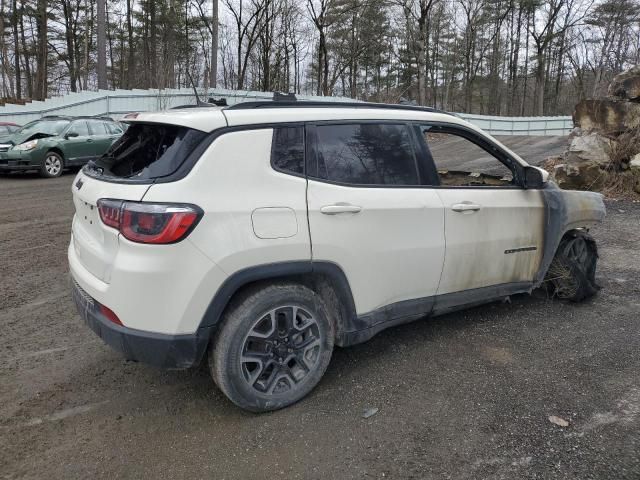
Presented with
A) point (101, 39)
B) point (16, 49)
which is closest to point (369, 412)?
point (101, 39)

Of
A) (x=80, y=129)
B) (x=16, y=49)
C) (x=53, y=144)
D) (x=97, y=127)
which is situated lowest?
(x=53, y=144)

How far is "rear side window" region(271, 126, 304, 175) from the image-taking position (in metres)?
3.03

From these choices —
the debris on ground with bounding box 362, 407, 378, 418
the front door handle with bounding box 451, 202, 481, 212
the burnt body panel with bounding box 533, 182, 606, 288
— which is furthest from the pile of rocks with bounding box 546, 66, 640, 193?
the debris on ground with bounding box 362, 407, 378, 418

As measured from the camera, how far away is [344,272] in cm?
318

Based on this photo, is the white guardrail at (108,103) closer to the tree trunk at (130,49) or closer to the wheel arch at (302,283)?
the wheel arch at (302,283)

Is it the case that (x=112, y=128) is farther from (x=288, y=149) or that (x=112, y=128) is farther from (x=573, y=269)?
(x=573, y=269)

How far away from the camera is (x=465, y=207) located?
3.74 meters

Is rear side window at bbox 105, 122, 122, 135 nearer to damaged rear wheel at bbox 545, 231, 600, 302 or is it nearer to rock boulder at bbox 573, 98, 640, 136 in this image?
rock boulder at bbox 573, 98, 640, 136

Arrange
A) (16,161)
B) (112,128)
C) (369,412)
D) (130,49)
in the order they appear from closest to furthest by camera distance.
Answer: (369,412), (16,161), (112,128), (130,49)

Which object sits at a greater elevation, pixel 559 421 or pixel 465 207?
pixel 465 207

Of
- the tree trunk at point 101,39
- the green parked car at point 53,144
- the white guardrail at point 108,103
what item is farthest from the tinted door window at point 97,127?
the tree trunk at point 101,39

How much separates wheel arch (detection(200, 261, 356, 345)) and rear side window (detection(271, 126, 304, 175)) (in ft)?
1.90

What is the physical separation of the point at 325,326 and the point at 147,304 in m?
1.10

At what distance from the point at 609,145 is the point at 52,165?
1319cm
